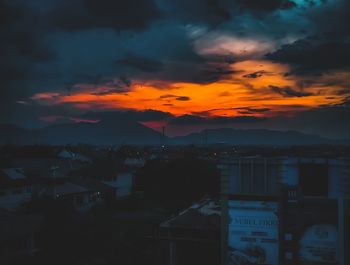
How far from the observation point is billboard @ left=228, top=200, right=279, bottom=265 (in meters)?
18.6

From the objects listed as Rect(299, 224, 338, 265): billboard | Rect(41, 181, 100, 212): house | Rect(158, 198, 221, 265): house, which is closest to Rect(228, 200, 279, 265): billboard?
Rect(299, 224, 338, 265): billboard

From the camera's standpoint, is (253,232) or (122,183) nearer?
(253,232)

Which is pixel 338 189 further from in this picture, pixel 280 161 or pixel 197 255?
pixel 197 255

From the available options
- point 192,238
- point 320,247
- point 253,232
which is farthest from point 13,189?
point 320,247

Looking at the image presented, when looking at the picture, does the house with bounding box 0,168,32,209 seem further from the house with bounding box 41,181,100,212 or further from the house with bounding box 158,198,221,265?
the house with bounding box 158,198,221,265

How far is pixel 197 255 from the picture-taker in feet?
74.7

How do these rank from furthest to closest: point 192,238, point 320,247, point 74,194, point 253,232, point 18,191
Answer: point 74,194 → point 18,191 → point 192,238 → point 253,232 → point 320,247

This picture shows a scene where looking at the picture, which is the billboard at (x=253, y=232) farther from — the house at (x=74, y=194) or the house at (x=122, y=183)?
the house at (x=122, y=183)

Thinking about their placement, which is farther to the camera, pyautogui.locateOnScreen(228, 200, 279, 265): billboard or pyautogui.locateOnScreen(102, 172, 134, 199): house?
pyautogui.locateOnScreen(102, 172, 134, 199): house

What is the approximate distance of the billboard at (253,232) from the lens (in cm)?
1864

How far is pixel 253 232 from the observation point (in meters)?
18.9

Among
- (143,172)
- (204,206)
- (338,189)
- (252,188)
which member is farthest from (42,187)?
(338,189)

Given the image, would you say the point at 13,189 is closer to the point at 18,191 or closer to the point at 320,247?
the point at 18,191

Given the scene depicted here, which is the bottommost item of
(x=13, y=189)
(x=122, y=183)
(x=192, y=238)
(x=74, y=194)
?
(x=192, y=238)
